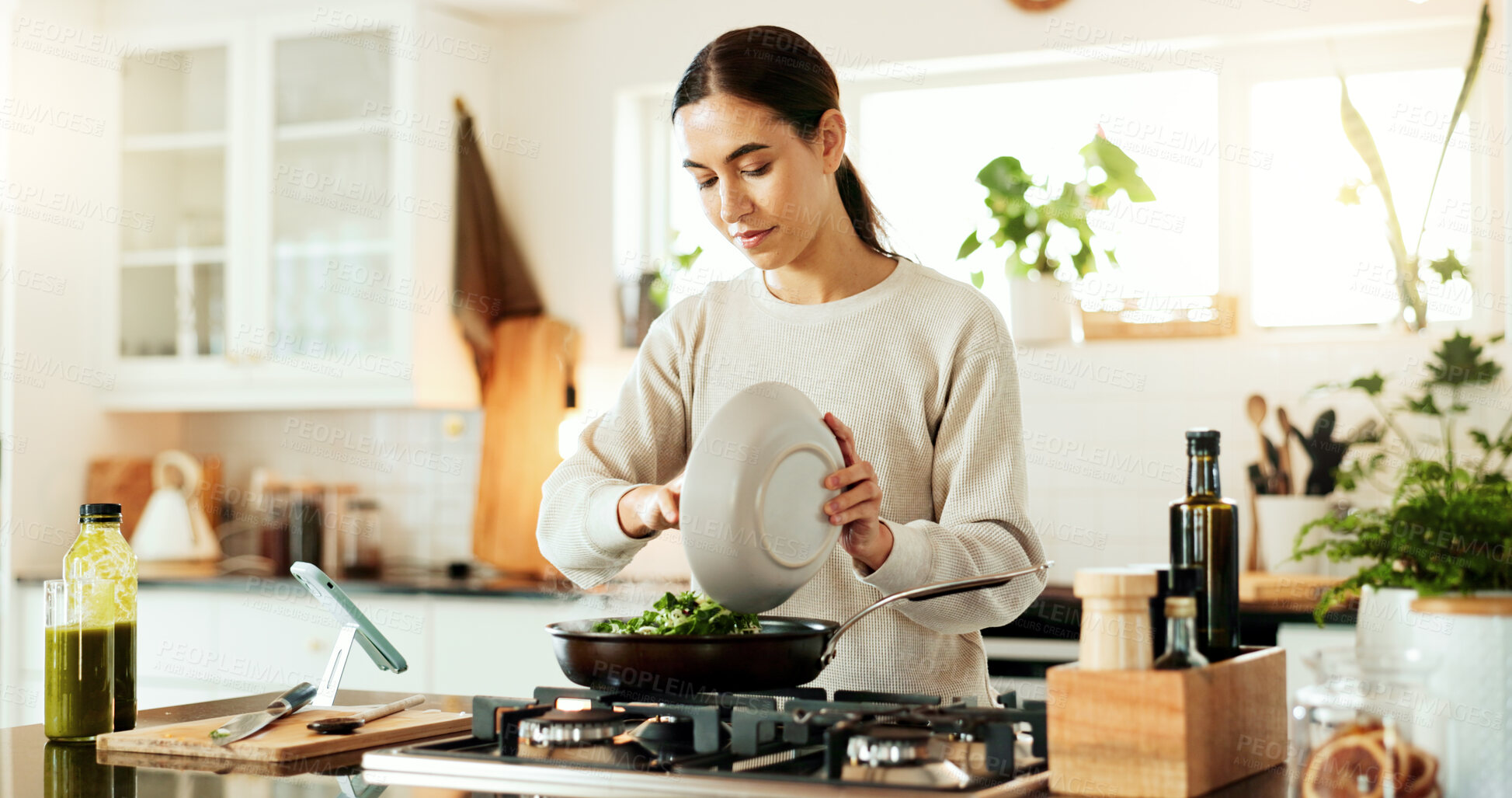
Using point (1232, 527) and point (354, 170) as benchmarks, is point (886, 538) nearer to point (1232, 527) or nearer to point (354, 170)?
point (1232, 527)

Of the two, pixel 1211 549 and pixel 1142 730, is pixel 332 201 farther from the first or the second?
pixel 1142 730

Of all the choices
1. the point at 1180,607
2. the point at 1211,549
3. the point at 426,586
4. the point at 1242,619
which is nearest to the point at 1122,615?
the point at 1180,607

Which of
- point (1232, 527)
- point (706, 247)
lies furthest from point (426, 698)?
point (706, 247)

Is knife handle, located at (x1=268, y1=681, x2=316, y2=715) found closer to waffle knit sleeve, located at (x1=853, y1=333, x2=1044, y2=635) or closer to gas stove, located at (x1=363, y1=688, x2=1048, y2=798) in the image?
gas stove, located at (x1=363, y1=688, x2=1048, y2=798)

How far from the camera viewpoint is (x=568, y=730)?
1.17 meters

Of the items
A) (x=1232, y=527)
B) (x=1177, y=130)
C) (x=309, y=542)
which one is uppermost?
(x=1177, y=130)

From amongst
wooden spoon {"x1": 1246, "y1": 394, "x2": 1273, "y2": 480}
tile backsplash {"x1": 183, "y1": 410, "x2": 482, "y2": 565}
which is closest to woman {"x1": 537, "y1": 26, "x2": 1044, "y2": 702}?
wooden spoon {"x1": 1246, "y1": 394, "x2": 1273, "y2": 480}

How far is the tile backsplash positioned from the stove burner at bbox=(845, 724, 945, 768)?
9.41ft

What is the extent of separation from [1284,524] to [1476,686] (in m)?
2.06

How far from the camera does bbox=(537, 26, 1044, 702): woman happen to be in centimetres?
153

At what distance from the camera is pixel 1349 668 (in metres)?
0.98

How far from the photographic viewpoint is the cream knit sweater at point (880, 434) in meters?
1.52

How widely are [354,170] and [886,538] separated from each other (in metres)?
2.62

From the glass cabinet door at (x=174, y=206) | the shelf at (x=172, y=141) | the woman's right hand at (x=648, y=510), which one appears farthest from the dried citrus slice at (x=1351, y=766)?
the shelf at (x=172, y=141)
